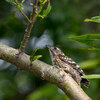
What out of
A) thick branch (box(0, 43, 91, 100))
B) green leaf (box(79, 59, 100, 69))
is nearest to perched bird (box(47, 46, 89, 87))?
thick branch (box(0, 43, 91, 100))

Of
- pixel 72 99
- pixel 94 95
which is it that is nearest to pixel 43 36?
pixel 94 95

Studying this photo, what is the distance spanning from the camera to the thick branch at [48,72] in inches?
68.4

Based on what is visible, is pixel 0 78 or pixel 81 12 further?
pixel 81 12

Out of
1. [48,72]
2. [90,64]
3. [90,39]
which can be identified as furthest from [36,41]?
[90,39]

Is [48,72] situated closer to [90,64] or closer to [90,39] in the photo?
[90,39]

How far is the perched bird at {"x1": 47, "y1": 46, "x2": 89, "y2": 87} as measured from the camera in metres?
2.31

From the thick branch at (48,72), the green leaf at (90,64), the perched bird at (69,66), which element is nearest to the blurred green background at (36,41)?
the green leaf at (90,64)

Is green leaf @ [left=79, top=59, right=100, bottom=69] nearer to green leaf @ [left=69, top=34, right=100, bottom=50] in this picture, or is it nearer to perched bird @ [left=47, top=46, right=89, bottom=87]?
perched bird @ [left=47, top=46, right=89, bottom=87]

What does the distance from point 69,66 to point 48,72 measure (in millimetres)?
628

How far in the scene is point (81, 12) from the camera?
4.22 metres

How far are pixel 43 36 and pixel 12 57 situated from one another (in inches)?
71.2

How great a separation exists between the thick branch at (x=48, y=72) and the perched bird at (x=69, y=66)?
0.29 meters

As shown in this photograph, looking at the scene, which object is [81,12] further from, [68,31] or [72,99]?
[72,99]

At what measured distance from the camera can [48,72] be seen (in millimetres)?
1849
